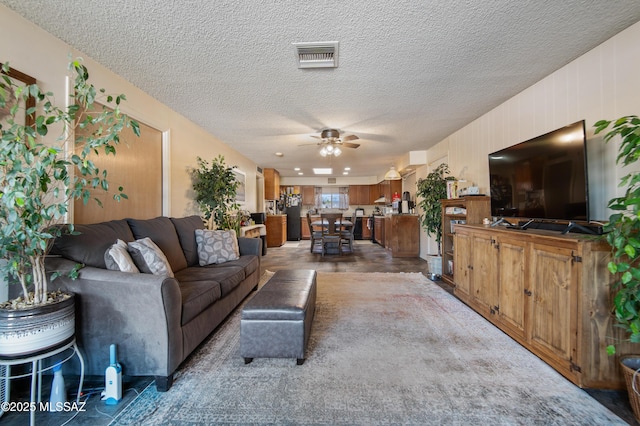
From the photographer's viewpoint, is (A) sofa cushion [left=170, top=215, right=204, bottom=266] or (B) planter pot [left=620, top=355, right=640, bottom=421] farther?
(A) sofa cushion [left=170, top=215, right=204, bottom=266]

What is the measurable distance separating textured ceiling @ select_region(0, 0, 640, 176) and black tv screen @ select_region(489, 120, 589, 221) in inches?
25.9

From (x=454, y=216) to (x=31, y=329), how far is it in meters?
4.23

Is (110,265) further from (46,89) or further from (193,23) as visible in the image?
(193,23)

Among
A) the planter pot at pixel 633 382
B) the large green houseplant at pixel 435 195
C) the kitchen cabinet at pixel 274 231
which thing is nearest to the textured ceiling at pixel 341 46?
the large green houseplant at pixel 435 195

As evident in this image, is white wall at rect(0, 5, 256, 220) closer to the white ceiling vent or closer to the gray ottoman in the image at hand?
the white ceiling vent

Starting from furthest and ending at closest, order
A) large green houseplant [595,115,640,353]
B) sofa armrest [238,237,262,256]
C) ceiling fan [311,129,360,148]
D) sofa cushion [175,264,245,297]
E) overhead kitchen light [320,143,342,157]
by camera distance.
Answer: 1. overhead kitchen light [320,143,342,157]
2. ceiling fan [311,129,360,148]
3. sofa armrest [238,237,262,256]
4. sofa cushion [175,264,245,297]
5. large green houseplant [595,115,640,353]

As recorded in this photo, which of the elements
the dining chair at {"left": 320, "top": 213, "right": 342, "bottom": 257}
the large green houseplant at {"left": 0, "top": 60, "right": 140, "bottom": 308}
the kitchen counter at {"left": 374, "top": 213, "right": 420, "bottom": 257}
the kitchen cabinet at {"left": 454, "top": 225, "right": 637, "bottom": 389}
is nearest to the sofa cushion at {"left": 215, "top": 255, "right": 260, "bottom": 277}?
the large green houseplant at {"left": 0, "top": 60, "right": 140, "bottom": 308}

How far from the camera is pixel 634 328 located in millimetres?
1227

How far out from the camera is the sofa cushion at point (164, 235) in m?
2.28

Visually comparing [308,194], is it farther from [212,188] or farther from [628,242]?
[628,242]

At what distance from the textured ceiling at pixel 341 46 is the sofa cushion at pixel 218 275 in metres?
1.83

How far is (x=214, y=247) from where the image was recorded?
2.87m

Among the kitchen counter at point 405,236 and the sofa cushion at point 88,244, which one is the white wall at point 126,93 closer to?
the sofa cushion at point 88,244

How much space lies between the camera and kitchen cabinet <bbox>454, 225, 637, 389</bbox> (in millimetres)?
1466
